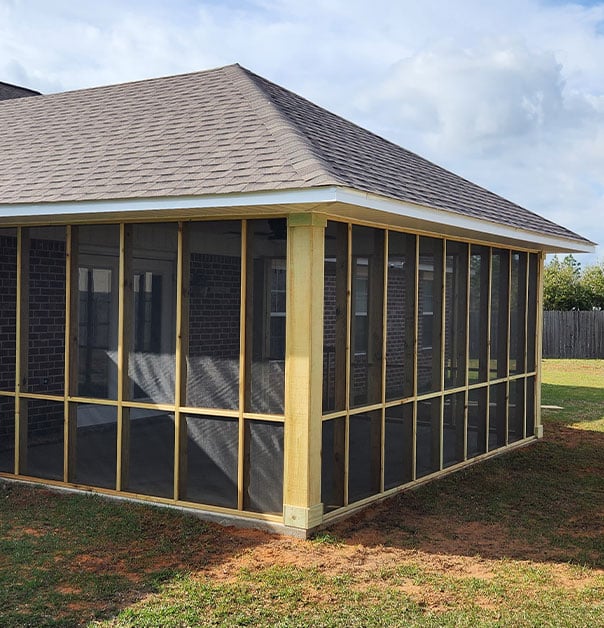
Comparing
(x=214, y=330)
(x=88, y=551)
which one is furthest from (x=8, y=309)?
(x=88, y=551)

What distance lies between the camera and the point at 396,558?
6473mm

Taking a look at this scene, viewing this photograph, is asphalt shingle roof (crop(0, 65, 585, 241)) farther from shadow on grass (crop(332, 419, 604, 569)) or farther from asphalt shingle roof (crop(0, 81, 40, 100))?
shadow on grass (crop(332, 419, 604, 569))

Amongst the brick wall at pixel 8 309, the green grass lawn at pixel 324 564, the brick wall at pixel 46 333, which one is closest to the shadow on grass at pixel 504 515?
the green grass lawn at pixel 324 564

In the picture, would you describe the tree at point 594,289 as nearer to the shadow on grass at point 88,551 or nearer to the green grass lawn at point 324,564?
the green grass lawn at point 324,564

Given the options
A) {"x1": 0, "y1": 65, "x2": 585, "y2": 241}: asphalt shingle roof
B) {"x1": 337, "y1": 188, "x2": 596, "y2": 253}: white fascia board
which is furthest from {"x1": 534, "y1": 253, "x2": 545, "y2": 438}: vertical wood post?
{"x1": 0, "y1": 65, "x2": 585, "y2": 241}: asphalt shingle roof

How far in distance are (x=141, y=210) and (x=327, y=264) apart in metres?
1.67

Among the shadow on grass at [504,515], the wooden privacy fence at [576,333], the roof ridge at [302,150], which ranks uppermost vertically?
the roof ridge at [302,150]

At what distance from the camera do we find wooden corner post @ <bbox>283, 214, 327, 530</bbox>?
22.5 feet

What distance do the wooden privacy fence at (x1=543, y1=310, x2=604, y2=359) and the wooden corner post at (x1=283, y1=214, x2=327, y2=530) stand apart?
2478 centimetres

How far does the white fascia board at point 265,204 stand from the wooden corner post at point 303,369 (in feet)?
1.20

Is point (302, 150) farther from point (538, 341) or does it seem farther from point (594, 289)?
point (594, 289)

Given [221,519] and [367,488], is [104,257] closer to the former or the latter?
[221,519]

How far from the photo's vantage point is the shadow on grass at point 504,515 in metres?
6.89

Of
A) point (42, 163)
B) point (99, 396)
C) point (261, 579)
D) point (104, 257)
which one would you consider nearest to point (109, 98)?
point (42, 163)
